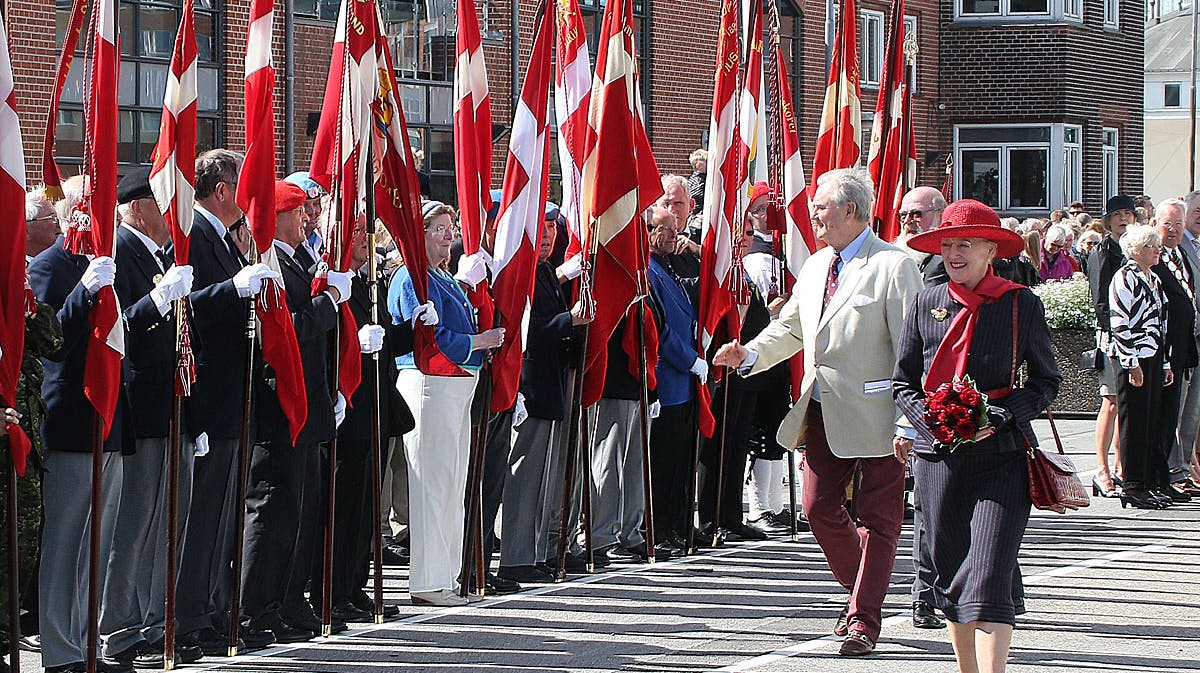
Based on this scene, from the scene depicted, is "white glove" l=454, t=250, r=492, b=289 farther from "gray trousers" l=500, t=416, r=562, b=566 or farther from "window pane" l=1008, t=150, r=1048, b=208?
"window pane" l=1008, t=150, r=1048, b=208

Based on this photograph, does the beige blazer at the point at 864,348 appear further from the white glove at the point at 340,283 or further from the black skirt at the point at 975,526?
the white glove at the point at 340,283

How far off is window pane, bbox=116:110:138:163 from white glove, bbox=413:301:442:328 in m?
9.61

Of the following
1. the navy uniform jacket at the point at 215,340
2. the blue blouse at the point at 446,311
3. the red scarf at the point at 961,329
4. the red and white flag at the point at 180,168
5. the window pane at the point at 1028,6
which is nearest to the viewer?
the red scarf at the point at 961,329

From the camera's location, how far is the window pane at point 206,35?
Answer: 18.0m

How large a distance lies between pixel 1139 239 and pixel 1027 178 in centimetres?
2018

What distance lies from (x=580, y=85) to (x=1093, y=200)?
2391 centimetres

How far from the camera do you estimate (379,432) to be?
8.34 m

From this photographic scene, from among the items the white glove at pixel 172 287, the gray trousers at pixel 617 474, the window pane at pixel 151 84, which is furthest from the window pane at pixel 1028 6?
the white glove at pixel 172 287

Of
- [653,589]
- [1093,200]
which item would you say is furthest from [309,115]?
[1093,200]

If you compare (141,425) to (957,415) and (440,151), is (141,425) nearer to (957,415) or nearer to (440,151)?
(957,415)

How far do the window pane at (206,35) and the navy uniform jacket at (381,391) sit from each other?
10142mm

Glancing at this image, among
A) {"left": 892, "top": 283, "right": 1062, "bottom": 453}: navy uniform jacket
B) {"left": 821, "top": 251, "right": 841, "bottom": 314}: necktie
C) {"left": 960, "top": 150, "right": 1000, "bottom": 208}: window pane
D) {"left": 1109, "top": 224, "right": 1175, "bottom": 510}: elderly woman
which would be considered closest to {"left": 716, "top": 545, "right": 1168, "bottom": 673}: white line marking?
{"left": 892, "top": 283, "right": 1062, "bottom": 453}: navy uniform jacket

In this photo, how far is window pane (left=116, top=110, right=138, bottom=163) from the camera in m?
17.2

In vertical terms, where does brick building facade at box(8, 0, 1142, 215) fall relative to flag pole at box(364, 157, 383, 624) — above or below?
above
